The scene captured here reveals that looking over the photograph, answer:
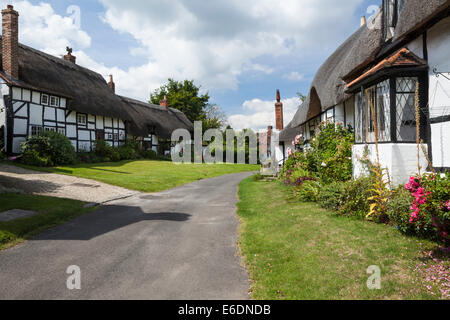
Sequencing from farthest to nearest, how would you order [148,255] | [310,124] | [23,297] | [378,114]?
1. [310,124]
2. [378,114]
3. [148,255]
4. [23,297]

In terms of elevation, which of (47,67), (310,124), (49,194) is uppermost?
(47,67)

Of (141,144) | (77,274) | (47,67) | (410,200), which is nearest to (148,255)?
(77,274)

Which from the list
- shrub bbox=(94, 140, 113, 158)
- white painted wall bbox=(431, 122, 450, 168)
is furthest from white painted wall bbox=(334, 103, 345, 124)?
shrub bbox=(94, 140, 113, 158)

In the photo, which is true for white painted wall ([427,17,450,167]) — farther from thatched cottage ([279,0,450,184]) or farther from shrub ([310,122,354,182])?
shrub ([310,122,354,182])

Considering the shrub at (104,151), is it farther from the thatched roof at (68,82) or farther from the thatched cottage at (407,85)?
the thatched cottage at (407,85)

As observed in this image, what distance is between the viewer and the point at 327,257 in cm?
451

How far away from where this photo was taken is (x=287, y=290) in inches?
143

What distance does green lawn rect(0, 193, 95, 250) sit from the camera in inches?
229

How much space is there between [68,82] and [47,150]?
7657 mm

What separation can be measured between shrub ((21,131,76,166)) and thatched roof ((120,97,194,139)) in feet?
36.8

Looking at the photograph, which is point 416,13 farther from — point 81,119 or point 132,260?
point 81,119
